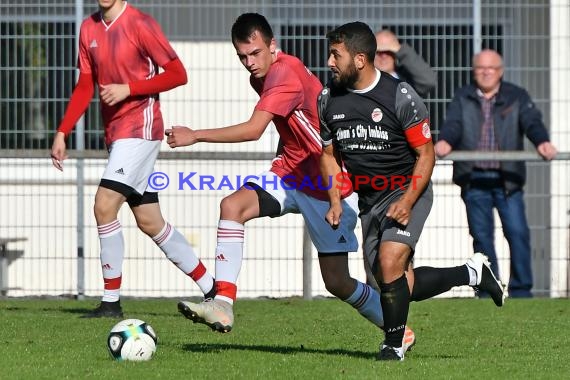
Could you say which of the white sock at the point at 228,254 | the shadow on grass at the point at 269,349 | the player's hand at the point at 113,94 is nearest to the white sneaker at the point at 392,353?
the shadow on grass at the point at 269,349

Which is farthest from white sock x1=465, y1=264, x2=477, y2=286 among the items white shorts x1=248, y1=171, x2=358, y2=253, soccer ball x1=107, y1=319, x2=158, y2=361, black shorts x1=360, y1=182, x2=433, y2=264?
soccer ball x1=107, y1=319, x2=158, y2=361

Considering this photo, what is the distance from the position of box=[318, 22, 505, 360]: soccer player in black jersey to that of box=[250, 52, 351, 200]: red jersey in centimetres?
54

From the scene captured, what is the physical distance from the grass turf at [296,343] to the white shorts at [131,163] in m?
0.98

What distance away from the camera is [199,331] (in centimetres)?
1002

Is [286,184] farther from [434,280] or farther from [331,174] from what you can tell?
[434,280]

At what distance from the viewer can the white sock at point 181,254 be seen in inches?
438

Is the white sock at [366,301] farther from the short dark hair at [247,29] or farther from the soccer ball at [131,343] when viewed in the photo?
the short dark hair at [247,29]

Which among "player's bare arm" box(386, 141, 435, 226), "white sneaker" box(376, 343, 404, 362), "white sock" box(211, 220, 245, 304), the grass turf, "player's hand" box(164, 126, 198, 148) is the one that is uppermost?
"player's hand" box(164, 126, 198, 148)

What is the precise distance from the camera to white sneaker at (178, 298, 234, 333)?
316 inches

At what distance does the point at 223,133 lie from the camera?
8.38 m

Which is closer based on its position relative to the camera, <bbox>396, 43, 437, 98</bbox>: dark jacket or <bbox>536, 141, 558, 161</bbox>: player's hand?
<bbox>396, 43, 437, 98</bbox>: dark jacket

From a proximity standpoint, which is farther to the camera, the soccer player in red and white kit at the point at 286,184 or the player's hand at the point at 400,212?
the soccer player in red and white kit at the point at 286,184

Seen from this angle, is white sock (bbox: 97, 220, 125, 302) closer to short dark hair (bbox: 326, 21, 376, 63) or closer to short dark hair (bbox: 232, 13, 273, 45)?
short dark hair (bbox: 232, 13, 273, 45)

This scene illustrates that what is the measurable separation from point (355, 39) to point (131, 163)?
293cm
